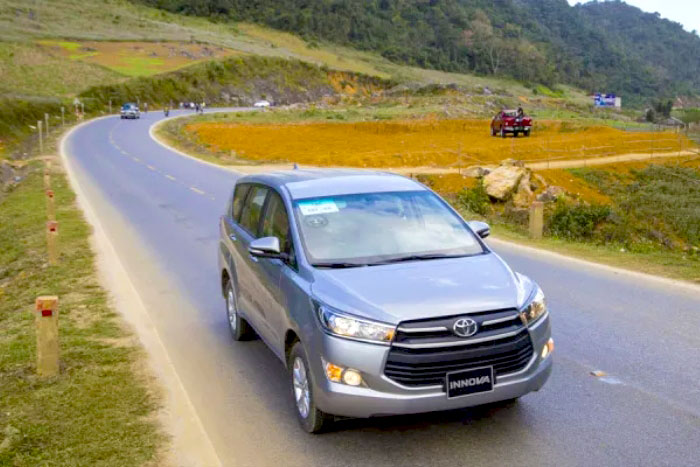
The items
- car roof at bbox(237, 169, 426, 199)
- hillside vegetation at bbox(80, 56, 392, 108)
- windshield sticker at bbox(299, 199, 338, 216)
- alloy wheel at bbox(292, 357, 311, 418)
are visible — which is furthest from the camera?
hillside vegetation at bbox(80, 56, 392, 108)

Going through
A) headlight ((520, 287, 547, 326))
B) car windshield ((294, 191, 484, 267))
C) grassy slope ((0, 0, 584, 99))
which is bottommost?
headlight ((520, 287, 547, 326))

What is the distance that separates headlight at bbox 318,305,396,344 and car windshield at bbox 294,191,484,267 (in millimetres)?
776

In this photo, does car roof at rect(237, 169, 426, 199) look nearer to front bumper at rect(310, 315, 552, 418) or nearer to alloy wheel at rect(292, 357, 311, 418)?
alloy wheel at rect(292, 357, 311, 418)

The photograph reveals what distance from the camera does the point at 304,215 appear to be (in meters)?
6.45

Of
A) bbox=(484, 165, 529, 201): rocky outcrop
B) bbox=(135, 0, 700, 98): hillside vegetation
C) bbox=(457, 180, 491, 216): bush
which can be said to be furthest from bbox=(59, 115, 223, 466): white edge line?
bbox=(135, 0, 700, 98): hillside vegetation

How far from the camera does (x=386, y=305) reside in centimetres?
509

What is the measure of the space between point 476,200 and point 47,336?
52.2 ft

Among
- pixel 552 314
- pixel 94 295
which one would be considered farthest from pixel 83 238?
pixel 552 314

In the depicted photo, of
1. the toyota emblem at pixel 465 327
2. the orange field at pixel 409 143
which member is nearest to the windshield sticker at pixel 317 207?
the toyota emblem at pixel 465 327

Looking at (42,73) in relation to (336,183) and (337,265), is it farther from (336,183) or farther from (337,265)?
(337,265)

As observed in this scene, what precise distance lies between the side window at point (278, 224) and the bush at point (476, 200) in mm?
14035

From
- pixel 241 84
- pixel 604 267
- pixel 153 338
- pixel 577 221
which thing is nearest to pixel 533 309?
pixel 153 338

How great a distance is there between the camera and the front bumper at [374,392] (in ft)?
16.4

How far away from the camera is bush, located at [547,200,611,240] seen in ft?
57.7
